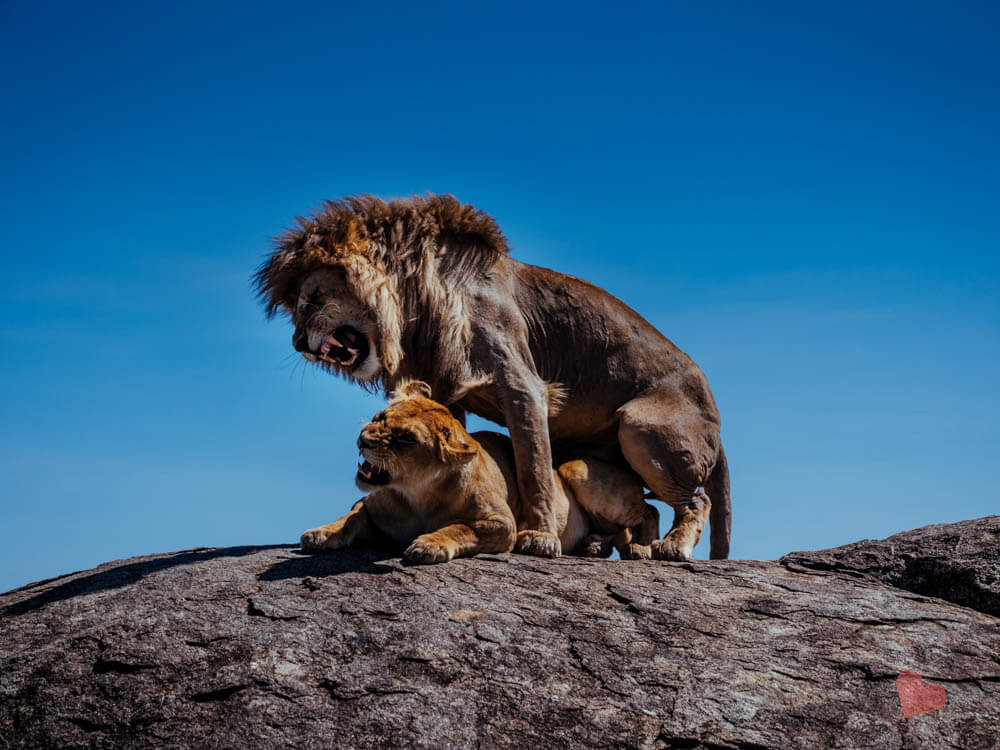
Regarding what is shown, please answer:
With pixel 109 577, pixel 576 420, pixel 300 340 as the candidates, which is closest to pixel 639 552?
pixel 576 420

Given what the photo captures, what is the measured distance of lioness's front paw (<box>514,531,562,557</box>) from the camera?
6.27 metres

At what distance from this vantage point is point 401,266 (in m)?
6.83

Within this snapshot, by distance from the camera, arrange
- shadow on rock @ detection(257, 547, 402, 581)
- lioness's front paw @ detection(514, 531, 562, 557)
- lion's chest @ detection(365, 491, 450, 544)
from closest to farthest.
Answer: shadow on rock @ detection(257, 547, 402, 581) → lion's chest @ detection(365, 491, 450, 544) → lioness's front paw @ detection(514, 531, 562, 557)

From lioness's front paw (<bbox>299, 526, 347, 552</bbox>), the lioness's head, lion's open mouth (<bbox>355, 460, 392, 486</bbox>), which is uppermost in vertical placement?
the lioness's head

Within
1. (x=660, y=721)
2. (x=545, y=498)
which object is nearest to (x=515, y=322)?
(x=545, y=498)

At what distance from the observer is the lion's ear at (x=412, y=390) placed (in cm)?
604

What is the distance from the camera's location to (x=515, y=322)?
6965 millimetres

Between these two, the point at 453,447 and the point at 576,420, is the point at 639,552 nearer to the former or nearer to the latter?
the point at 576,420

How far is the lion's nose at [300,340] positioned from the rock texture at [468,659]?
145 centimetres

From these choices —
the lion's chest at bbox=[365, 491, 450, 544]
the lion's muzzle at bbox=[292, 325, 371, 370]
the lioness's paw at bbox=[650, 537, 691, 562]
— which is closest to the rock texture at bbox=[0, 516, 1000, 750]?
the lion's chest at bbox=[365, 491, 450, 544]

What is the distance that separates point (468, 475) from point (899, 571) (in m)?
3.32

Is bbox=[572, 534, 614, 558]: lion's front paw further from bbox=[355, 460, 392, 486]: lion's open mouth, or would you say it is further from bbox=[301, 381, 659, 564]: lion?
bbox=[355, 460, 392, 486]: lion's open mouth

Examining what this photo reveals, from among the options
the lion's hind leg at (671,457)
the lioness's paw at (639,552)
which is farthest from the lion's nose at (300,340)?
the lioness's paw at (639,552)

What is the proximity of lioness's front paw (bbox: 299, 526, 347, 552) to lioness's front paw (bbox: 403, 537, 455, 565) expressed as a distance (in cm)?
65
